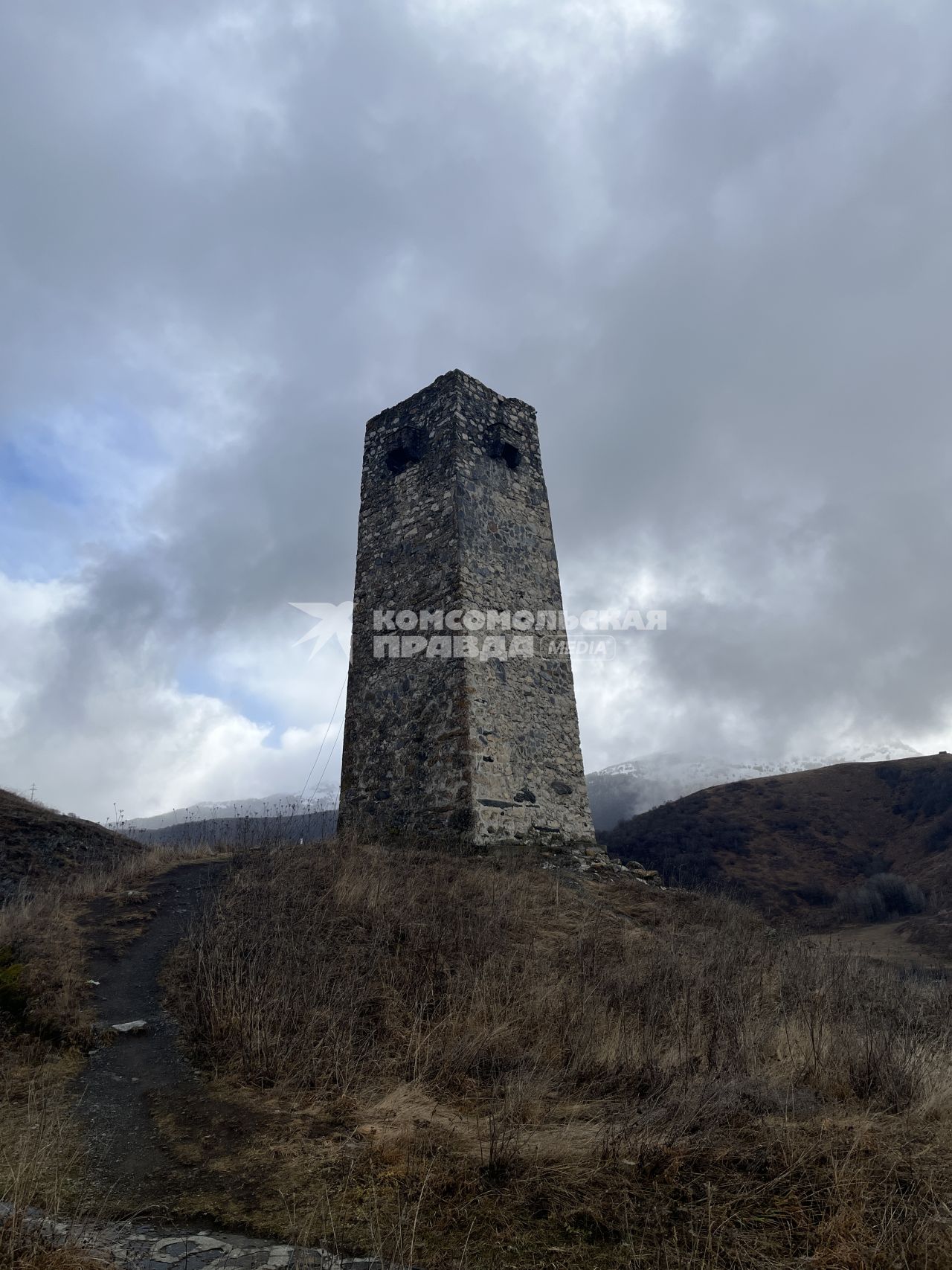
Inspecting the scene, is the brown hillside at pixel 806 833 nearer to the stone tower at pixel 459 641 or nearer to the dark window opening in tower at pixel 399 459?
the stone tower at pixel 459 641

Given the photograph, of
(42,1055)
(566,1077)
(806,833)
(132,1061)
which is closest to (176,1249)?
(566,1077)

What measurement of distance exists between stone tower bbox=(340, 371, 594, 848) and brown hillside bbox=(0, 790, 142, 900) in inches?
196

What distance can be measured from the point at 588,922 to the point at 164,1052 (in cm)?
491

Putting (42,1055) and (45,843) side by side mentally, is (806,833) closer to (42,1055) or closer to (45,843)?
(45,843)

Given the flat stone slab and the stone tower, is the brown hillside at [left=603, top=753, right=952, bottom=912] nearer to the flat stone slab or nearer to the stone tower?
the stone tower

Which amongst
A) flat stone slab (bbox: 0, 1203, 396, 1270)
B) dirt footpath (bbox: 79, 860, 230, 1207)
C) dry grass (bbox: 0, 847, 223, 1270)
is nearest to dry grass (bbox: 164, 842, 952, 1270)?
flat stone slab (bbox: 0, 1203, 396, 1270)

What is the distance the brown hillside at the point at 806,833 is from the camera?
27766 mm

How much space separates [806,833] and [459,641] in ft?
88.4

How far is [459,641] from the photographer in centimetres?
1255

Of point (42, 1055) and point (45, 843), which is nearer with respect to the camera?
point (42, 1055)

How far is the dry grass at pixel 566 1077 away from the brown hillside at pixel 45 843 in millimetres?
6755

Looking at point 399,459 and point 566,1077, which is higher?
point 399,459

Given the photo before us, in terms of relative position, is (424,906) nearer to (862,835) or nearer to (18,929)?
(18,929)

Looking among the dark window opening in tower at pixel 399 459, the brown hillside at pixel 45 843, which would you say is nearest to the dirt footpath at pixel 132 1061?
the brown hillside at pixel 45 843
